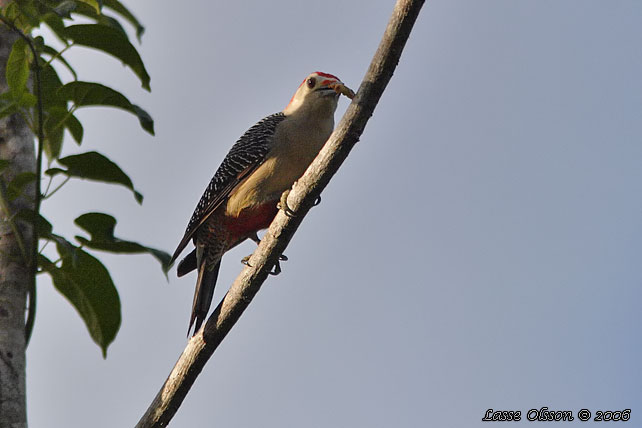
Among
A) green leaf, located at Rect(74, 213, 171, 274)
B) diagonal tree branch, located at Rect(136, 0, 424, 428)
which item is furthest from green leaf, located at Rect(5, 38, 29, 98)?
diagonal tree branch, located at Rect(136, 0, 424, 428)

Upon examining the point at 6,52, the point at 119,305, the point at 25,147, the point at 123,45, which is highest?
the point at 6,52

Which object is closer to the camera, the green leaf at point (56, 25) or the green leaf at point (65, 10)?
the green leaf at point (65, 10)

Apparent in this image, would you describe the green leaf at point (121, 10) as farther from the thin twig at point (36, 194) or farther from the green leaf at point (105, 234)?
the green leaf at point (105, 234)

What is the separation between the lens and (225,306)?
3877mm

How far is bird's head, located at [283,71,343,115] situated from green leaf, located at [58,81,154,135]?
2.73 meters

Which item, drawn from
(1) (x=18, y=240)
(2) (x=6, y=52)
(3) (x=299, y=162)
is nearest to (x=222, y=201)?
(3) (x=299, y=162)

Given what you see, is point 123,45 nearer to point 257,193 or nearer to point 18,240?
point 18,240

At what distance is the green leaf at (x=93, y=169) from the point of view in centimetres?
302

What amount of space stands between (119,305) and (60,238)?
512 millimetres

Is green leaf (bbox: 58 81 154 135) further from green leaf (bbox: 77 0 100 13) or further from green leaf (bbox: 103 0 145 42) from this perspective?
green leaf (bbox: 103 0 145 42)

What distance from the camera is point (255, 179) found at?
18.9 ft

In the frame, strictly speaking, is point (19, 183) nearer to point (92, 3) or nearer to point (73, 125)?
point (73, 125)

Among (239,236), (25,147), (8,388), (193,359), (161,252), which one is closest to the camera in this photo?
(8,388)

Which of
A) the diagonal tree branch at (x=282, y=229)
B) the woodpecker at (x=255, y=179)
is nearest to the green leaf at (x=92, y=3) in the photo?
the diagonal tree branch at (x=282, y=229)
